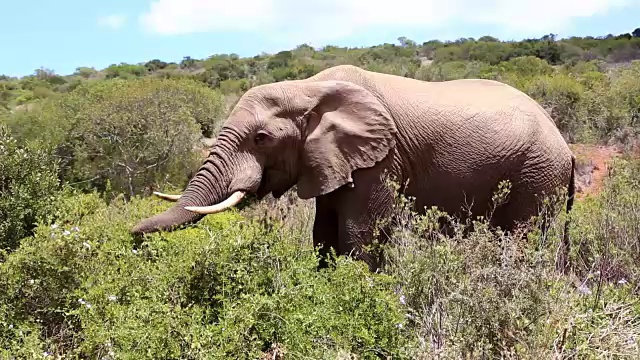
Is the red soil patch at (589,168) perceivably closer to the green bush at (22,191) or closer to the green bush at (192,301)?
the green bush at (22,191)

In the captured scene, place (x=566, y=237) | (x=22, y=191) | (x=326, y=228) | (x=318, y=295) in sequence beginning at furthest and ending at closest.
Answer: (x=22, y=191) → (x=326, y=228) → (x=566, y=237) → (x=318, y=295)

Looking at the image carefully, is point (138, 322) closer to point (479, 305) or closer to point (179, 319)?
point (179, 319)

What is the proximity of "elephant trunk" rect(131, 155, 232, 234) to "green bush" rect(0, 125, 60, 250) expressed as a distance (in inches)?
120

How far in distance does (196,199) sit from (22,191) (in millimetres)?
3703

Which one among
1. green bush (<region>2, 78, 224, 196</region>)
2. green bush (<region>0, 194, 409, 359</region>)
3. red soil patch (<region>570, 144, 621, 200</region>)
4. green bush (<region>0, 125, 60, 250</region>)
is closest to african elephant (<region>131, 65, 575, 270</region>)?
green bush (<region>0, 194, 409, 359</region>)

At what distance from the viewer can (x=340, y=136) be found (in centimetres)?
603

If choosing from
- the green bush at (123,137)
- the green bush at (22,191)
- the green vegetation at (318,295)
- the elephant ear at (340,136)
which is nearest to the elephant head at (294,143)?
the elephant ear at (340,136)

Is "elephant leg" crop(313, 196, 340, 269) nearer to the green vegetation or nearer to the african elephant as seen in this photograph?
the african elephant

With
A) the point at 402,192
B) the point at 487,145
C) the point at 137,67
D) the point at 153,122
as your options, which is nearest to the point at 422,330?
the point at 402,192

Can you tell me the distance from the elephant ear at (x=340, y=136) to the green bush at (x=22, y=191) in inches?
155

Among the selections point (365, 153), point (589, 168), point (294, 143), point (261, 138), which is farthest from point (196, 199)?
point (589, 168)

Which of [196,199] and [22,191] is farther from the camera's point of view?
[22,191]

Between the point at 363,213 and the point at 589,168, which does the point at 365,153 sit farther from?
the point at 589,168

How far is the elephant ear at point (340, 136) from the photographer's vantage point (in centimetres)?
596
